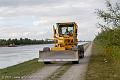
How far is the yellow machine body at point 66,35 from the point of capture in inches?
1121

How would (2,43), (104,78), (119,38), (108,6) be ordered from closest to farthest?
1. (119,38)
2. (104,78)
3. (108,6)
4. (2,43)

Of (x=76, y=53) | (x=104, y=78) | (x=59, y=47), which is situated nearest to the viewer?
(x=104, y=78)

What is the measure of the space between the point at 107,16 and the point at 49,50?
9703 mm

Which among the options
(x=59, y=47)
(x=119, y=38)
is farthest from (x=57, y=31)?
(x=119, y=38)

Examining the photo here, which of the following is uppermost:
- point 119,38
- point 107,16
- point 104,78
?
point 107,16

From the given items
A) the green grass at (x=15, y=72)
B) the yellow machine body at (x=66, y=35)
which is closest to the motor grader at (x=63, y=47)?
the yellow machine body at (x=66, y=35)

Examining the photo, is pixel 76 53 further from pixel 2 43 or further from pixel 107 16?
pixel 2 43

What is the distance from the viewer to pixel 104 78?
656 inches

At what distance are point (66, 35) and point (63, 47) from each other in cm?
151

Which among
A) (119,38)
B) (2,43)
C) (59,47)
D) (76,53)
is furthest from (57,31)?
(2,43)

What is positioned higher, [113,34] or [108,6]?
[108,6]

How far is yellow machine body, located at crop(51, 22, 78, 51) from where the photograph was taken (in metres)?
28.5

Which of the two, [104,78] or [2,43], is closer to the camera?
[104,78]

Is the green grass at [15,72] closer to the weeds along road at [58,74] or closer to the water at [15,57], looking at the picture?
the weeds along road at [58,74]
